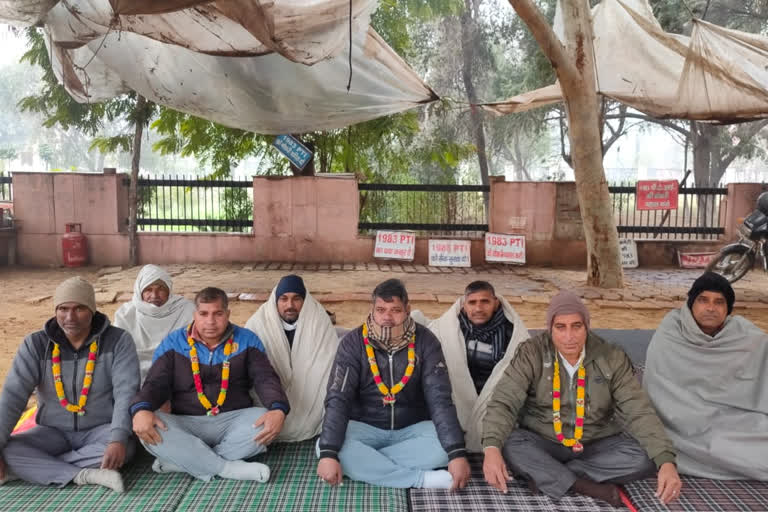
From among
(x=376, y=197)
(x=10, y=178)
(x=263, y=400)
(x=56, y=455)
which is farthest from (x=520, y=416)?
(x=10, y=178)

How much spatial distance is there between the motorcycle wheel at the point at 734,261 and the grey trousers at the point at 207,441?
22.3ft

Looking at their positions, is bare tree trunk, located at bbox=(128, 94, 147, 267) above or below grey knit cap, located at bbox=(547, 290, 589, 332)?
above

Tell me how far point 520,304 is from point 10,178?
25.1 ft

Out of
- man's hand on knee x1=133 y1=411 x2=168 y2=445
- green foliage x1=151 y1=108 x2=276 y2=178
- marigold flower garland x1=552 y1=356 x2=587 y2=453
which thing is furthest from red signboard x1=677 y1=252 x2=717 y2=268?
man's hand on knee x1=133 y1=411 x2=168 y2=445

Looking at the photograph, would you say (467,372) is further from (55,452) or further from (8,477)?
(8,477)

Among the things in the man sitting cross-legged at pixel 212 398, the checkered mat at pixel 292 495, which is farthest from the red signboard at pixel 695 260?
the man sitting cross-legged at pixel 212 398

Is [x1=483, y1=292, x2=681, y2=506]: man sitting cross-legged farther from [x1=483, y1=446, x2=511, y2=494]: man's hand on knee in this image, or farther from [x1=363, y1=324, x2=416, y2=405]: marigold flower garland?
[x1=363, y1=324, x2=416, y2=405]: marigold flower garland

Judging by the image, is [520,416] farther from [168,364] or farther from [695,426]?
[168,364]

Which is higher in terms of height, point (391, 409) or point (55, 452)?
point (391, 409)

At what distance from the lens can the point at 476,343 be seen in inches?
134

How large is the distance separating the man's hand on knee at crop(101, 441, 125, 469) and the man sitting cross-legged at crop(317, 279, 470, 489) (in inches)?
36.1

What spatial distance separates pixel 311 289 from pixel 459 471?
4.96 metres

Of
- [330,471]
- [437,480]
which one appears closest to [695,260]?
[437,480]

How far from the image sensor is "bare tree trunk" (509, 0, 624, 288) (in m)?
6.89
